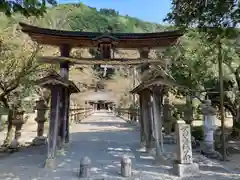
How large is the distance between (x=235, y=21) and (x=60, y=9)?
49.6 feet

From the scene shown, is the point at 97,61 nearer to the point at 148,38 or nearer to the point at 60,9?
the point at 148,38

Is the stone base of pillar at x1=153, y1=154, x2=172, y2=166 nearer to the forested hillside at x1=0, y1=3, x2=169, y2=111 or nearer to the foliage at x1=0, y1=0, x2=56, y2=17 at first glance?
the forested hillside at x1=0, y1=3, x2=169, y2=111

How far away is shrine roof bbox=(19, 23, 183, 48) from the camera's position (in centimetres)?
807

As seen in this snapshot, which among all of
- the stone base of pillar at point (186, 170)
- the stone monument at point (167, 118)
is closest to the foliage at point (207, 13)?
the stone base of pillar at point (186, 170)

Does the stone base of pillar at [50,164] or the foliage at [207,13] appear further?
the stone base of pillar at [50,164]

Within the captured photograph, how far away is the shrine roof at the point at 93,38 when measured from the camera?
8.07m

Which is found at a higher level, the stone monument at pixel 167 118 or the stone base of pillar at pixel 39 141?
the stone monument at pixel 167 118

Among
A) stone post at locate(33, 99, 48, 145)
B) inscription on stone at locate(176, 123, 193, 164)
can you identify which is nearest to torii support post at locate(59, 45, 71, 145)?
stone post at locate(33, 99, 48, 145)

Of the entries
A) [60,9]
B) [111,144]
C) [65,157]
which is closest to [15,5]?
[65,157]

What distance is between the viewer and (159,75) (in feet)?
23.8

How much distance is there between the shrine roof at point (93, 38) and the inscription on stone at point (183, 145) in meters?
3.43

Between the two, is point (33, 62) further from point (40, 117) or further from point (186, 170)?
point (186, 170)

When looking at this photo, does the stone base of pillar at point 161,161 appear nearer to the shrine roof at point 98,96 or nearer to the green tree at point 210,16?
the green tree at point 210,16

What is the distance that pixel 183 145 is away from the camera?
6.18 m
